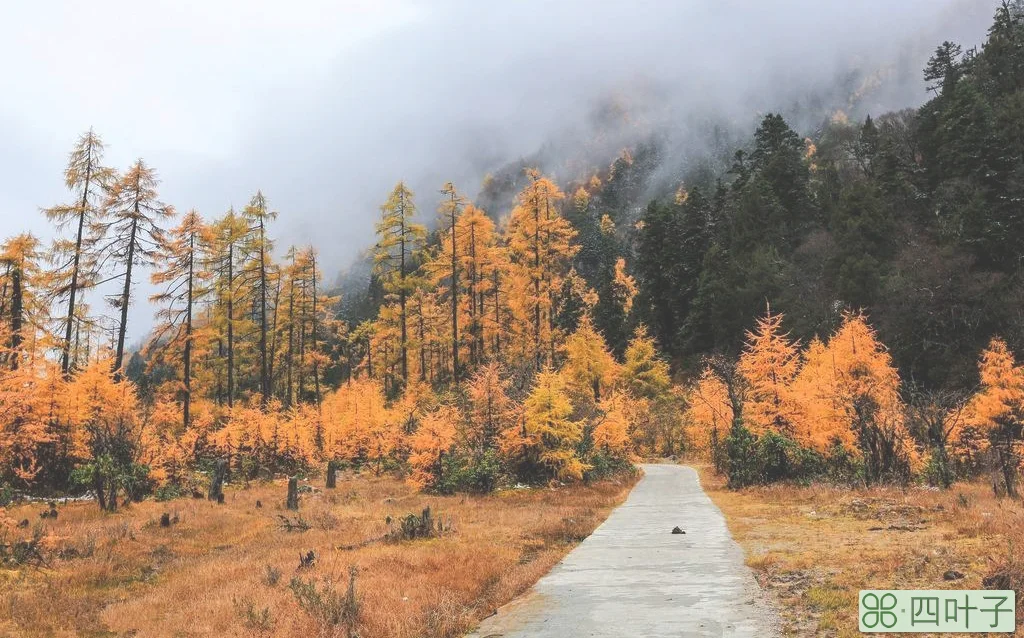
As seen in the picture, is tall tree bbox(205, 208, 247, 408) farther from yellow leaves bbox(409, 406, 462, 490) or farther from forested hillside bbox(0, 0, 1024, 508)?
yellow leaves bbox(409, 406, 462, 490)

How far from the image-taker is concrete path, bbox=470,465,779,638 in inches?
283

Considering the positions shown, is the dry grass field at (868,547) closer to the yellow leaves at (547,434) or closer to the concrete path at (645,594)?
the concrete path at (645,594)

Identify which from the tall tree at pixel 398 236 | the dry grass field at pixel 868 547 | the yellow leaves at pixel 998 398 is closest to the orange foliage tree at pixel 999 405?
the yellow leaves at pixel 998 398

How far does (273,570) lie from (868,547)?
10840 millimetres

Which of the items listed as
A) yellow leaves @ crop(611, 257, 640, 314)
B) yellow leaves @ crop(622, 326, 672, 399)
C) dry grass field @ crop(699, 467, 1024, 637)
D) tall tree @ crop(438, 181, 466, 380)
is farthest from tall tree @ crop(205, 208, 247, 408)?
yellow leaves @ crop(611, 257, 640, 314)

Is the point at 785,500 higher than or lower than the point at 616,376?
lower

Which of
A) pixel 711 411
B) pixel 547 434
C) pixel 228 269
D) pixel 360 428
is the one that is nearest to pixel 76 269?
pixel 228 269

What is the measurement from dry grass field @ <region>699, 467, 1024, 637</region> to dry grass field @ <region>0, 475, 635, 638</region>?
415cm

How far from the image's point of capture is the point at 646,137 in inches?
6777

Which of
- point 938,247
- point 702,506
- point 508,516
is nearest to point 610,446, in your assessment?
point 702,506

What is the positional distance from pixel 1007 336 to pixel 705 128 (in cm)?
14339

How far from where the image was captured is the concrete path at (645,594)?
23.6 ft

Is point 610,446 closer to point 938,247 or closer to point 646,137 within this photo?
point 938,247

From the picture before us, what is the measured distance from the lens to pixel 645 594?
8766 millimetres
